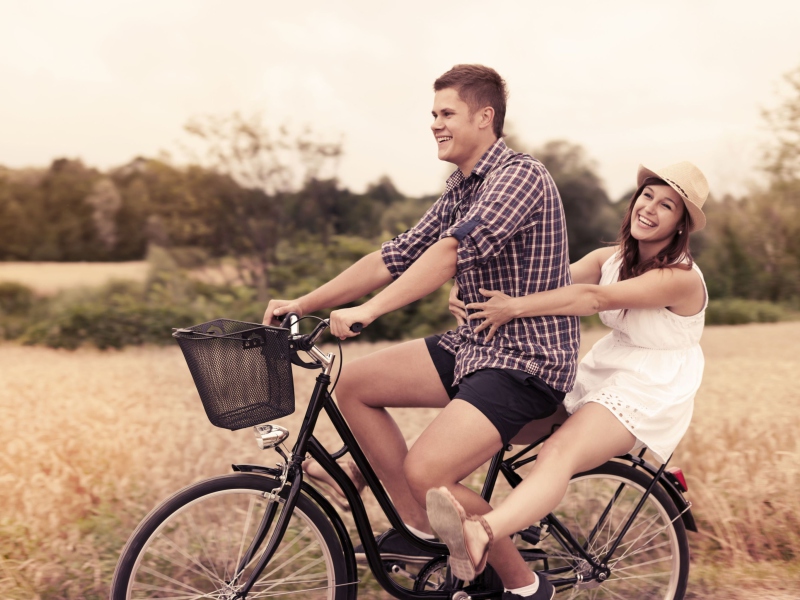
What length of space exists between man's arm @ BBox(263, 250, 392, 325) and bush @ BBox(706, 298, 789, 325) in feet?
45.8

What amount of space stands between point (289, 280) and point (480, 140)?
30.0 ft

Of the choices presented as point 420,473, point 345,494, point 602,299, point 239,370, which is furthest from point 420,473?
point 602,299

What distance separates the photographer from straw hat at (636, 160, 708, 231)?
9.26ft

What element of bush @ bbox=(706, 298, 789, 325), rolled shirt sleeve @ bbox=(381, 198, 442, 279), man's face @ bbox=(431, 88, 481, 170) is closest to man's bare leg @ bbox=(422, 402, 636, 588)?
rolled shirt sleeve @ bbox=(381, 198, 442, 279)

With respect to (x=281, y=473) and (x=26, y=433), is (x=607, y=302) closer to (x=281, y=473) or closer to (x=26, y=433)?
(x=281, y=473)

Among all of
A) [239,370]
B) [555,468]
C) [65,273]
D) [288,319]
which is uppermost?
[288,319]

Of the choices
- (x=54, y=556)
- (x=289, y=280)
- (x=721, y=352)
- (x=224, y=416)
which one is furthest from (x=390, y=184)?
(x=224, y=416)

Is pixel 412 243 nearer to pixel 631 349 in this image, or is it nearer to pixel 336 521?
pixel 631 349

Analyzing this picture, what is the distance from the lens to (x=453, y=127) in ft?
8.88

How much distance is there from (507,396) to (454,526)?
45 cm

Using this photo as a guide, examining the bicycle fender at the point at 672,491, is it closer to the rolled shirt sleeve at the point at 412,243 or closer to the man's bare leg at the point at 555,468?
the man's bare leg at the point at 555,468

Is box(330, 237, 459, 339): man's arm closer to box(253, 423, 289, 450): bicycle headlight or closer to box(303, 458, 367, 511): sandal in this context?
box(253, 423, 289, 450): bicycle headlight

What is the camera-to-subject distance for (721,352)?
10.7 metres

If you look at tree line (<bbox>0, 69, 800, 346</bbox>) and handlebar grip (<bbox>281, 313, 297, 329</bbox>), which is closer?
handlebar grip (<bbox>281, 313, 297, 329</bbox>)
